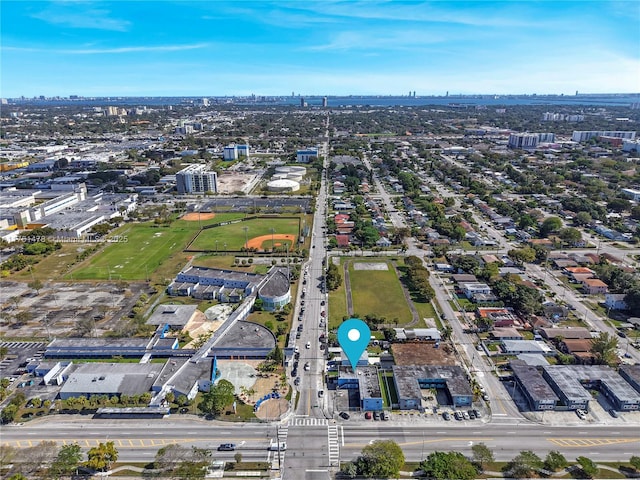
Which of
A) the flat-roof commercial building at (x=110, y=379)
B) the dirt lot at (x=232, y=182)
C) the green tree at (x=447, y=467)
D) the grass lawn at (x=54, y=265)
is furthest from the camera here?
the dirt lot at (x=232, y=182)

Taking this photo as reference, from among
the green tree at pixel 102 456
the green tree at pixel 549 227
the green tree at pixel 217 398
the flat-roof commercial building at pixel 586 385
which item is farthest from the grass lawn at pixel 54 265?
the green tree at pixel 549 227

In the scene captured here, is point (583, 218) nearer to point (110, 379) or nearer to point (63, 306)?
point (110, 379)

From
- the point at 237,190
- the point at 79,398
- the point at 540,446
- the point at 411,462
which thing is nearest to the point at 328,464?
the point at 411,462

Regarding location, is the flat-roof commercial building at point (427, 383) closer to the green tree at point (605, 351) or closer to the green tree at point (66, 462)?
the green tree at point (605, 351)

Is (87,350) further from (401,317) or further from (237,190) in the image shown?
(237,190)

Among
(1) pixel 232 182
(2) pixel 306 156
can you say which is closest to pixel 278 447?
(1) pixel 232 182

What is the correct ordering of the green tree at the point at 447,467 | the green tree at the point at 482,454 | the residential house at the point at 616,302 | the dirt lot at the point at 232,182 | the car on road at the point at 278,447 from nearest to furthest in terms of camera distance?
1. the green tree at the point at 447,467
2. the green tree at the point at 482,454
3. the car on road at the point at 278,447
4. the residential house at the point at 616,302
5. the dirt lot at the point at 232,182
